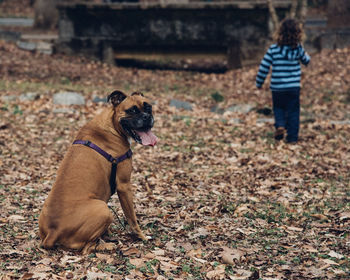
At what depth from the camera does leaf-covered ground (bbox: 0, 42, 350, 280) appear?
4.62m

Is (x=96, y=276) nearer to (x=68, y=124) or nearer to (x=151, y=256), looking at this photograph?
(x=151, y=256)

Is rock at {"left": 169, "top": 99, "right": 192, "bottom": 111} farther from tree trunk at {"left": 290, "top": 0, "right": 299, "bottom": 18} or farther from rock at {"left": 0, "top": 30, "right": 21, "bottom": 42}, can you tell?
rock at {"left": 0, "top": 30, "right": 21, "bottom": 42}

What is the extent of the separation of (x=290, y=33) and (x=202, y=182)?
3.96m

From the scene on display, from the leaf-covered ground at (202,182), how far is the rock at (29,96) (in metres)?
0.13

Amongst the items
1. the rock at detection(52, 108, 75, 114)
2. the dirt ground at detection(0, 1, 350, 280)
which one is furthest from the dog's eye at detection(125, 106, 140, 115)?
the rock at detection(52, 108, 75, 114)

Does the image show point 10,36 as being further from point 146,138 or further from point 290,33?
point 146,138

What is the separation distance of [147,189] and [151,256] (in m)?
2.48

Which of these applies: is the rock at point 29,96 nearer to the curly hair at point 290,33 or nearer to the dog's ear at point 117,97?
the curly hair at point 290,33

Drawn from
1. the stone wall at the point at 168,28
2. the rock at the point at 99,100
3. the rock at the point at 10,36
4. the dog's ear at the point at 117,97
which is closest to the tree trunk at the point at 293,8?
the stone wall at the point at 168,28

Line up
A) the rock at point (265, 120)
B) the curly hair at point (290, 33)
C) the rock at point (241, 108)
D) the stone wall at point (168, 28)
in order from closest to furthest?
1. the curly hair at point (290, 33)
2. the rock at point (265, 120)
3. the rock at point (241, 108)
4. the stone wall at point (168, 28)

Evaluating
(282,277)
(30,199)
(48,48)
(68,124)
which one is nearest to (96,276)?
(282,277)

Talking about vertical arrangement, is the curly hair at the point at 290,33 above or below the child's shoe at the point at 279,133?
above

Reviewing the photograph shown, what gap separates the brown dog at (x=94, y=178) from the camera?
4465 millimetres

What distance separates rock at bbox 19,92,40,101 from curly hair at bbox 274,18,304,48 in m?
→ 6.36
